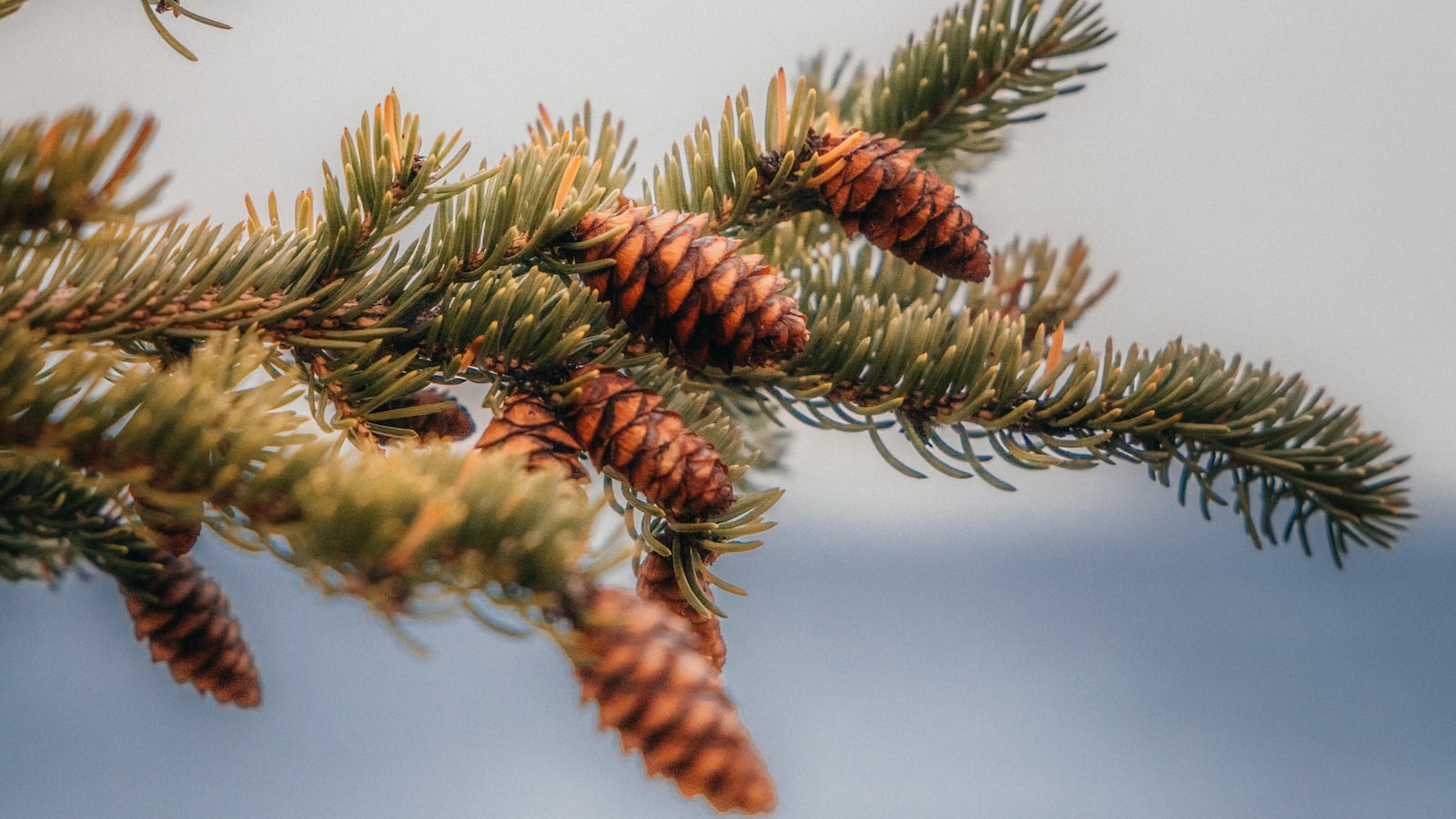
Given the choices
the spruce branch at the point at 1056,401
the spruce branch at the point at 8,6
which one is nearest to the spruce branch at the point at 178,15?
the spruce branch at the point at 8,6

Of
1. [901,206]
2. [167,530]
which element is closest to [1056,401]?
[901,206]

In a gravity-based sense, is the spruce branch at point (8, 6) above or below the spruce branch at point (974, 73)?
below

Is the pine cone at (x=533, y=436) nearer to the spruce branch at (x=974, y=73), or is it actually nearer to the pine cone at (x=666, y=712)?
the pine cone at (x=666, y=712)

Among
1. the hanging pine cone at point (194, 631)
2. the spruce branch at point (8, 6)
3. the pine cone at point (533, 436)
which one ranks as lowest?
the hanging pine cone at point (194, 631)

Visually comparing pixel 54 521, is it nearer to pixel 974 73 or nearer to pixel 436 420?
pixel 436 420

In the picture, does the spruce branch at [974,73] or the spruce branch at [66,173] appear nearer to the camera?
the spruce branch at [66,173]
